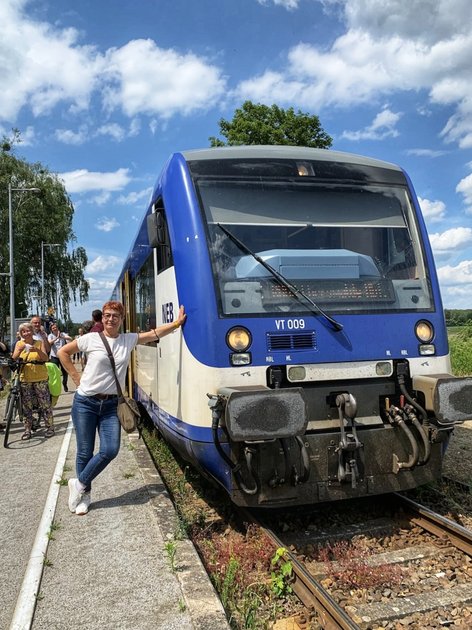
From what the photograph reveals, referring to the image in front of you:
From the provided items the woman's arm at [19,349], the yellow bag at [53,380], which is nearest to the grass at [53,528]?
the woman's arm at [19,349]

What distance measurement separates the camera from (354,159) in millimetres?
5188

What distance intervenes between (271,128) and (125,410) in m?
21.2

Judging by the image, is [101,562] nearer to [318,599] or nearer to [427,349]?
[318,599]

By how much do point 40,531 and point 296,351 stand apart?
2413 mm

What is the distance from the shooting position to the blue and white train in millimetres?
4066

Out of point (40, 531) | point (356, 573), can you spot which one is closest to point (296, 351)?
point (356, 573)

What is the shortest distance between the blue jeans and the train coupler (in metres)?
1.98

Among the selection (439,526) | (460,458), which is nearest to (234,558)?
(439,526)

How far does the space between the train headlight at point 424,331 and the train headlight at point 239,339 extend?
1414mm

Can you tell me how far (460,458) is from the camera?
710cm

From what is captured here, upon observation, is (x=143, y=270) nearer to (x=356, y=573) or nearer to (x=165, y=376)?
(x=165, y=376)

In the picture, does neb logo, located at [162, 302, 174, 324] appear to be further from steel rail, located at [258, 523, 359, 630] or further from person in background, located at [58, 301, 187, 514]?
steel rail, located at [258, 523, 359, 630]

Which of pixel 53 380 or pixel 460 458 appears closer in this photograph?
pixel 460 458

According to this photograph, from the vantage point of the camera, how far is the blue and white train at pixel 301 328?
160 inches
